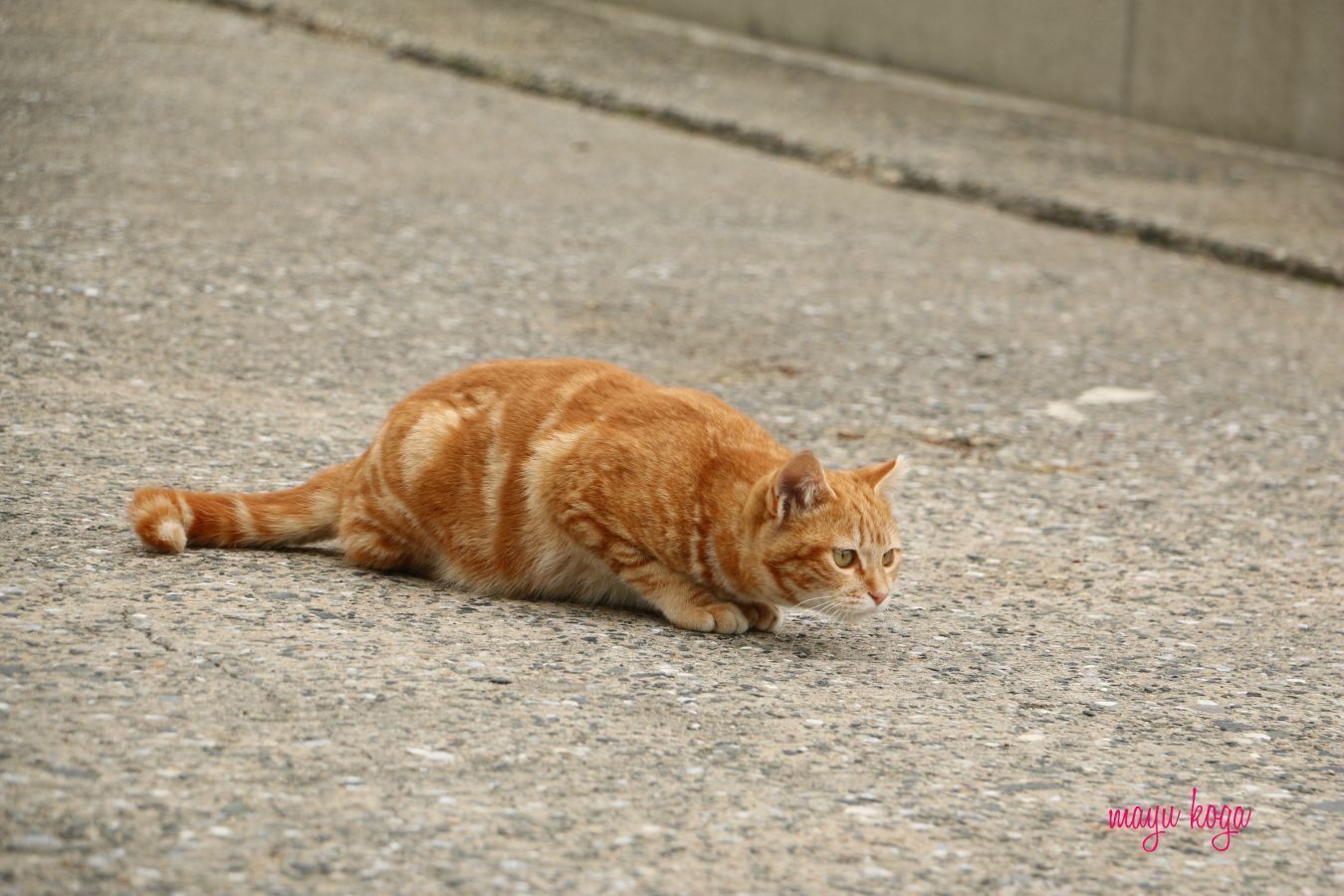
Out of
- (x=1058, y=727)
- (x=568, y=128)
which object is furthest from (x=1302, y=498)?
(x=568, y=128)

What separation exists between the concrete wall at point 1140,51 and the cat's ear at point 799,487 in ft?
19.8

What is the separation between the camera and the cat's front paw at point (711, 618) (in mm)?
3605

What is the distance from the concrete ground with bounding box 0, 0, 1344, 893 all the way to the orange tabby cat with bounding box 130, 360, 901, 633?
10cm

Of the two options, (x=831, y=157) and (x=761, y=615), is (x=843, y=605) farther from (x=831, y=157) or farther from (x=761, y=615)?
(x=831, y=157)

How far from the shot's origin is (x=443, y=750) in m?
2.84

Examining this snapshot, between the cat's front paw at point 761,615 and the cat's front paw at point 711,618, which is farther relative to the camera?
the cat's front paw at point 761,615

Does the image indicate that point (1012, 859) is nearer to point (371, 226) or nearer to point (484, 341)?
point (484, 341)

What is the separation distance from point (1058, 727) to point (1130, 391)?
9.37 feet

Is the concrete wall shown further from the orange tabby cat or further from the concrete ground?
the orange tabby cat

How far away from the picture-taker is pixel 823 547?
11.5 feet

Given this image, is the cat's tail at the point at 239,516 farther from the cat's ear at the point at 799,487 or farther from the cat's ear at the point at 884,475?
the cat's ear at the point at 884,475

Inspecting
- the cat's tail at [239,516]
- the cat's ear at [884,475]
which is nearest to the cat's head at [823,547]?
the cat's ear at [884,475]
